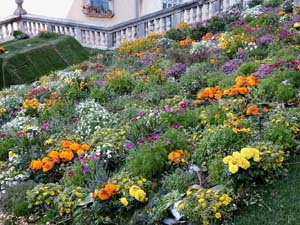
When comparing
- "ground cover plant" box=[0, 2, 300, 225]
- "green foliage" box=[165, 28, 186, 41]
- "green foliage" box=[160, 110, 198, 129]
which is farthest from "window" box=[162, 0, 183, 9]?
"green foliage" box=[160, 110, 198, 129]

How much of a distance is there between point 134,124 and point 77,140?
34.0 inches

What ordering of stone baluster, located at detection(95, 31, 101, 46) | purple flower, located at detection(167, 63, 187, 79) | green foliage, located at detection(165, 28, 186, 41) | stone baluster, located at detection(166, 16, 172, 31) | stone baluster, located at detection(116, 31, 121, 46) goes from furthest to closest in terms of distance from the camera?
1. stone baluster, located at detection(95, 31, 101, 46)
2. stone baluster, located at detection(116, 31, 121, 46)
3. stone baluster, located at detection(166, 16, 172, 31)
4. green foliage, located at detection(165, 28, 186, 41)
5. purple flower, located at detection(167, 63, 187, 79)

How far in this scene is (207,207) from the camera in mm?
4363

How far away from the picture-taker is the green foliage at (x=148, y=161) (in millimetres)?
5270

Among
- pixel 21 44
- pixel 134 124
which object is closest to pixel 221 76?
pixel 134 124

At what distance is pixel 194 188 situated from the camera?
472 cm

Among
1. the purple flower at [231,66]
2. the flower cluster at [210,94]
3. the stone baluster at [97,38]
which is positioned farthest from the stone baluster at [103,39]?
the flower cluster at [210,94]

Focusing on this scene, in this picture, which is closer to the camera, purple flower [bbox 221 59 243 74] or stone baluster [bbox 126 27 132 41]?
purple flower [bbox 221 59 243 74]

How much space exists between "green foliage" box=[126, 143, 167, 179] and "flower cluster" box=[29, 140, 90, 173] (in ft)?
Result: 3.05

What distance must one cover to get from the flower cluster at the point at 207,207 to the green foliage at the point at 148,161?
0.84 meters

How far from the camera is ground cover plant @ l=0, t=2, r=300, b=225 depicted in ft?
15.7

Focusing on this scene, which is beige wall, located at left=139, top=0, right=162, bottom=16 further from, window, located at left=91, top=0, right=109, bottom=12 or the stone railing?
the stone railing

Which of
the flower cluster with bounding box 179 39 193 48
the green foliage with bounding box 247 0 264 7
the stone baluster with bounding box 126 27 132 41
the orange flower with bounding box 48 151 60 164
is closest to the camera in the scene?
the orange flower with bounding box 48 151 60 164

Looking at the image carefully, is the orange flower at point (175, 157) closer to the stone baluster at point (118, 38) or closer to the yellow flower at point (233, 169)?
the yellow flower at point (233, 169)
